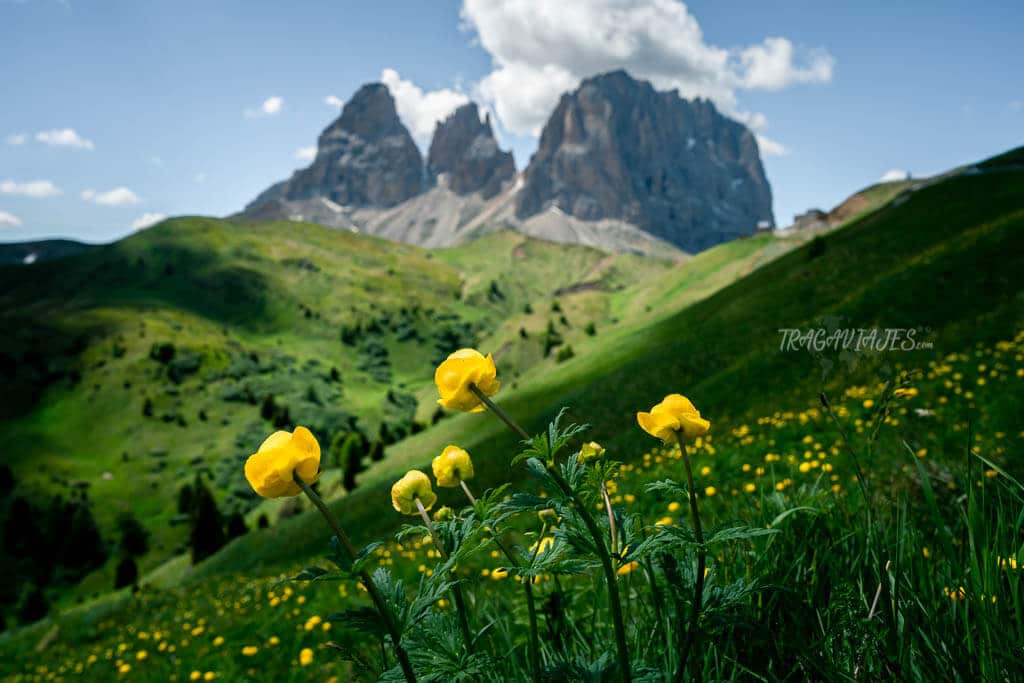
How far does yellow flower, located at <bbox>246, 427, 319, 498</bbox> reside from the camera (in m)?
1.66

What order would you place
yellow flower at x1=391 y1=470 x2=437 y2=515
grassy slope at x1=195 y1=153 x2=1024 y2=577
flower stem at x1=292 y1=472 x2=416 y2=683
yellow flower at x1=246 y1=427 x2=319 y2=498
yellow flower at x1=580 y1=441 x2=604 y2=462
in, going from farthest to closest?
grassy slope at x1=195 y1=153 x2=1024 y2=577
yellow flower at x1=391 y1=470 x2=437 y2=515
yellow flower at x1=580 y1=441 x2=604 y2=462
yellow flower at x1=246 y1=427 x2=319 y2=498
flower stem at x1=292 y1=472 x2=416 y2=683

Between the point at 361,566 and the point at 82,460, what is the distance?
167940 mm

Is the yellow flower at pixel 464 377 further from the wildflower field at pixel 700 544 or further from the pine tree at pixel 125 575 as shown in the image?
the pine tree at pixel 125 575

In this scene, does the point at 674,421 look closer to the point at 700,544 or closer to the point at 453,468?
the point at 700,544

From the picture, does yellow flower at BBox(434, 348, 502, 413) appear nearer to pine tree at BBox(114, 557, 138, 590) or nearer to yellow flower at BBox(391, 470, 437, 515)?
yellow flower at BBox(391, 470, 437, 515)

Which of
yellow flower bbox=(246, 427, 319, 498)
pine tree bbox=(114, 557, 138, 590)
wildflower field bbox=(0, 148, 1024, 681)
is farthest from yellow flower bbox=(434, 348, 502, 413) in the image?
pine tree bbox=(114, 557, 138, 590)

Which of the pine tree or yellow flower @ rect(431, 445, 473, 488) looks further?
the pine tree

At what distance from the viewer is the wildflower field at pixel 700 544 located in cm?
175

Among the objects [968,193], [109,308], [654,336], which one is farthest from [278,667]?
[109,308]

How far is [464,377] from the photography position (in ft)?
5.82

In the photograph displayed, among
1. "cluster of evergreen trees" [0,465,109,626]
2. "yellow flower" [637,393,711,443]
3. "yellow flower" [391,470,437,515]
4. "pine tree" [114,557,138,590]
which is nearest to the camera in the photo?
"yellow flower" [637,393,711,443]

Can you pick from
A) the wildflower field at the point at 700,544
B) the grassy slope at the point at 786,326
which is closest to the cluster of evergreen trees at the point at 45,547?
the grassy slope at the point at 786,326

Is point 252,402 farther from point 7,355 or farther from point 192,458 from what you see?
point 7,355

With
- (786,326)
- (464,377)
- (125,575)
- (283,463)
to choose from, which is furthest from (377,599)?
(125,575)
